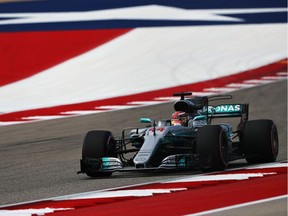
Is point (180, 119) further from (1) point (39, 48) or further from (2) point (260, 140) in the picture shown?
(1) point (39, 48)

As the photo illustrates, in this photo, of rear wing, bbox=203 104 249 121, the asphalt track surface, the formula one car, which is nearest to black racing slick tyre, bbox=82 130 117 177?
the formula one car

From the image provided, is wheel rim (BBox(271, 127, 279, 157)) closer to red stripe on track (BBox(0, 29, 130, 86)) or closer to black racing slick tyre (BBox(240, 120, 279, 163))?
black racing slick tyre (BBox(240, 120, 279, 163))

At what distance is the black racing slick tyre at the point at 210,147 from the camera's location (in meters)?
10.9

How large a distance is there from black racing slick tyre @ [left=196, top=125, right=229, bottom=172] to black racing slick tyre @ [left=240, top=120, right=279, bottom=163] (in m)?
1.01

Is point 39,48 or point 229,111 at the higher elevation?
point 39,48

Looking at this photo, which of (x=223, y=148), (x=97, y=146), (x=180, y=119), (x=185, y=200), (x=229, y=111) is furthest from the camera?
(x=229, y=111)

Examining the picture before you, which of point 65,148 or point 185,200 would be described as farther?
point 65,148

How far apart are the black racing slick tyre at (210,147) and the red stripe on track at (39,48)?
38.3 feet

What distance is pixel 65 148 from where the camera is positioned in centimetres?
1470

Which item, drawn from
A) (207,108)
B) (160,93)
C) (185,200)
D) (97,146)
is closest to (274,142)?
(207,108)

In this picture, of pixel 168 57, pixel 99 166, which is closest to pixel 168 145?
pixel 99 166

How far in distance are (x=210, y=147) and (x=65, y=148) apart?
4.31 meters

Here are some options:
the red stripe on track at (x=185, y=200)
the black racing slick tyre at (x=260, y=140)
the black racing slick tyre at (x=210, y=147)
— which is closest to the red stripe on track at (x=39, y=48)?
the black racing slick tyre at (x=260, y=140)

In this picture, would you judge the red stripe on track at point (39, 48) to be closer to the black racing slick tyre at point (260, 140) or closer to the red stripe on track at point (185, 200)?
the black racing slick tyre at point (260, 140)
